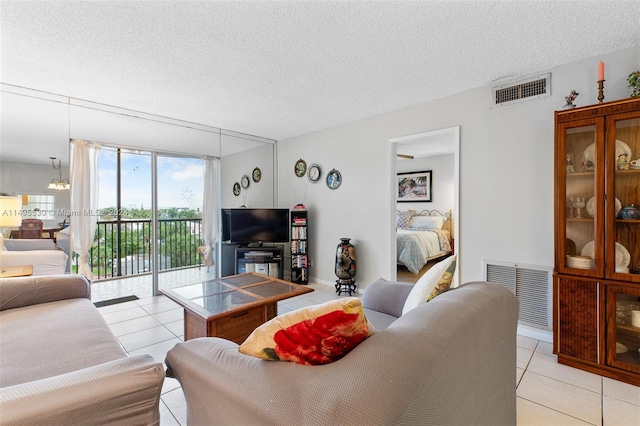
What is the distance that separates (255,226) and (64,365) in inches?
128

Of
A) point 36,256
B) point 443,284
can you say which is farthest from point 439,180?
point 36,256

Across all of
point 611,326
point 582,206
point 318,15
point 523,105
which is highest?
point 318,15

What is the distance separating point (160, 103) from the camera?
3.35m

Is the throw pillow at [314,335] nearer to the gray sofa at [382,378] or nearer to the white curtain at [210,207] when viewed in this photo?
the gray sofa at [382,378]

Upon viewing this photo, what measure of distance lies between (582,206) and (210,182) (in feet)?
14.2

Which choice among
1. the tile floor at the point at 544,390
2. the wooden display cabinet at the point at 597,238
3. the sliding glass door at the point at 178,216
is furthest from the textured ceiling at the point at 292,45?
the tile floor at the point at 544,390

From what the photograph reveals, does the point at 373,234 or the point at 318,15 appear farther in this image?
the point at 373,234

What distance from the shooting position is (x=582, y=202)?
2.17 m

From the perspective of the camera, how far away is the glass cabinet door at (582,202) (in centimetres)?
208

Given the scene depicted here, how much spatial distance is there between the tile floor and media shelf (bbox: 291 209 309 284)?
1.93 m

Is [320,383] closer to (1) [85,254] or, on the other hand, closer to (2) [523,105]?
(2) [523,105]

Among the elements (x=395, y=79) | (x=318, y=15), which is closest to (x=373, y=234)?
(x=395, y=79)

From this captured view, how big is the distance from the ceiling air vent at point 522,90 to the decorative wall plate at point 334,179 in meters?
2.12

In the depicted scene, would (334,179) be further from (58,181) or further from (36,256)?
(36,256)
